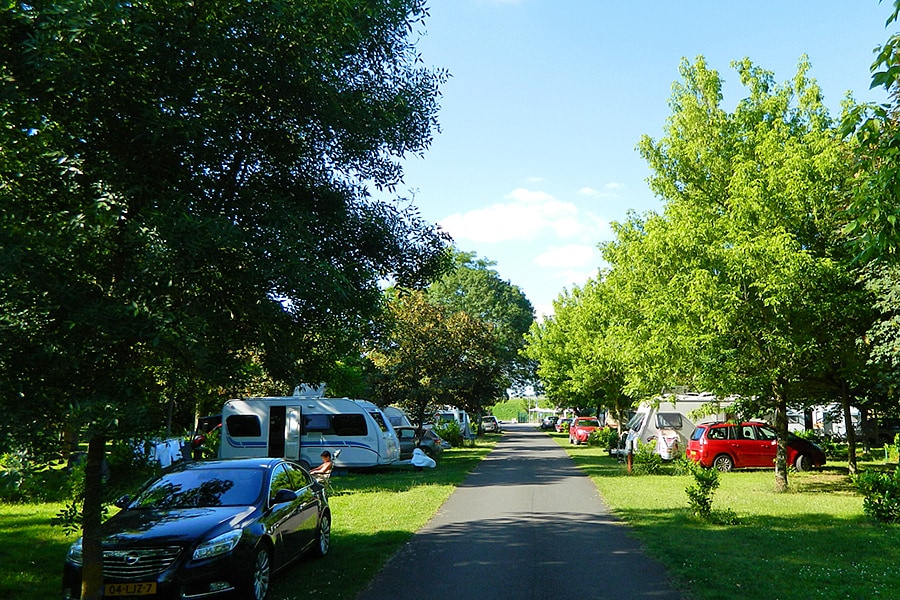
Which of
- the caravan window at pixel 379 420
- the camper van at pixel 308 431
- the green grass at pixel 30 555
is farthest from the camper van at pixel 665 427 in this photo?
the green grass at pixel 30 555

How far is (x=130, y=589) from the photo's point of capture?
6.80 meters

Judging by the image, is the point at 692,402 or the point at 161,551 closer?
the point at 161,551

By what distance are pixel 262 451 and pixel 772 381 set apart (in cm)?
1554

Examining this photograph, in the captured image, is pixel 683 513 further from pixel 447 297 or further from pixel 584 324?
pixel 447 297

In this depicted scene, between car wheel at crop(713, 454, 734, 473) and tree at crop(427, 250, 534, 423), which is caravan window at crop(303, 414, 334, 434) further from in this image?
tree at crop(427, 250, 534, 423)

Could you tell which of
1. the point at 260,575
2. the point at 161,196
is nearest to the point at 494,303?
the point at 260,575

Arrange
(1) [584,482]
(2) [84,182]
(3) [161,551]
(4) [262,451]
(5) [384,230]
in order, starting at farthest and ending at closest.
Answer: (4) [262,451], (1) [584,482], (5) [384,230], (3) [161,551], (2) [84,182]

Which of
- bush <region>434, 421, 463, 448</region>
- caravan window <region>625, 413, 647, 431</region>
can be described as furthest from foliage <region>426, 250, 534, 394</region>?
caravan window <region>625, 413, 647, 431</region>

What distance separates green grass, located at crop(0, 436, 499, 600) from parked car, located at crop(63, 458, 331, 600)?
1.37 feet

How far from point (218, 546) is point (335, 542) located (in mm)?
4264

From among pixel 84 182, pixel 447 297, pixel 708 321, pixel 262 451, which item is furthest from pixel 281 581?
pixel 447 297

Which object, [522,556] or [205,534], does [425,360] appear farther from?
[205,534]

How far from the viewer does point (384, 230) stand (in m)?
8.27

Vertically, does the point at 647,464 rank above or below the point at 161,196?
below
